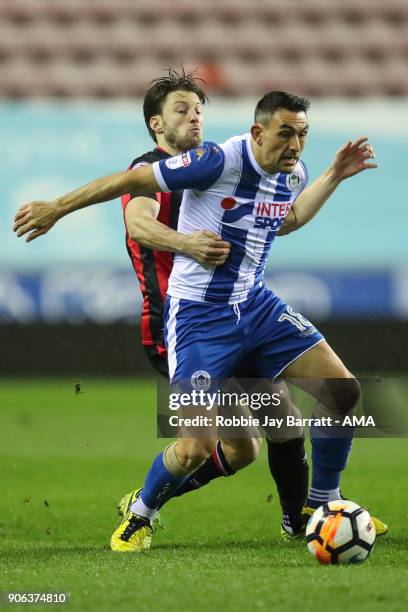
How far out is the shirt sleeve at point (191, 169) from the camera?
5.06 m

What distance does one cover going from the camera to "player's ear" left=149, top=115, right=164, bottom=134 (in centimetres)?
602

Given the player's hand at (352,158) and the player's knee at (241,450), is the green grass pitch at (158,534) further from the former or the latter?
the player's hand at (352,158)

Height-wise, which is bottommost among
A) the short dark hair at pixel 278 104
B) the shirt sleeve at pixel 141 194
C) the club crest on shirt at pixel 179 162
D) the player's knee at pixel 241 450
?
the player's knee at pixel 241 450

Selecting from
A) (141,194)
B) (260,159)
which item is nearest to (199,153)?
(260,159)

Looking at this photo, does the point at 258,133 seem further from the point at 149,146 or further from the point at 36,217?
the point at 149,146

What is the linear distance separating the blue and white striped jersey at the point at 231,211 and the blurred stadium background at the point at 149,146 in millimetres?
7016

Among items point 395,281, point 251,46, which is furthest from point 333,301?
point 251,46

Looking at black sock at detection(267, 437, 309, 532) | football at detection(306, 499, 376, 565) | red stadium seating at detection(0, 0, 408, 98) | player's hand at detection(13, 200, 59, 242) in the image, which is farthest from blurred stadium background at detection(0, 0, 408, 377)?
football at detection(306, 499, 376, 565)

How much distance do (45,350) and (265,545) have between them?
326 inches

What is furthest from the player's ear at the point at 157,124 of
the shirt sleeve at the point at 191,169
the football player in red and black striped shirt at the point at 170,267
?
the shirt sleeve at the point at 191,169

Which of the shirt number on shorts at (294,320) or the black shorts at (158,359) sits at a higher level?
the shirt number on shorts at (294,320)

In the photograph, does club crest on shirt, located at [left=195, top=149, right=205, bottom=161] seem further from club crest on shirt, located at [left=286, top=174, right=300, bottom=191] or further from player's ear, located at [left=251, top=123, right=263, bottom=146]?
club crest on shirt, located at [left=286, top=174, right=300, bottom=191]

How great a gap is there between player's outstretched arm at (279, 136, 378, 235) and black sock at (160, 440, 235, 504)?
3.87 ft

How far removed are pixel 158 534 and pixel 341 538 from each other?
159 cm
